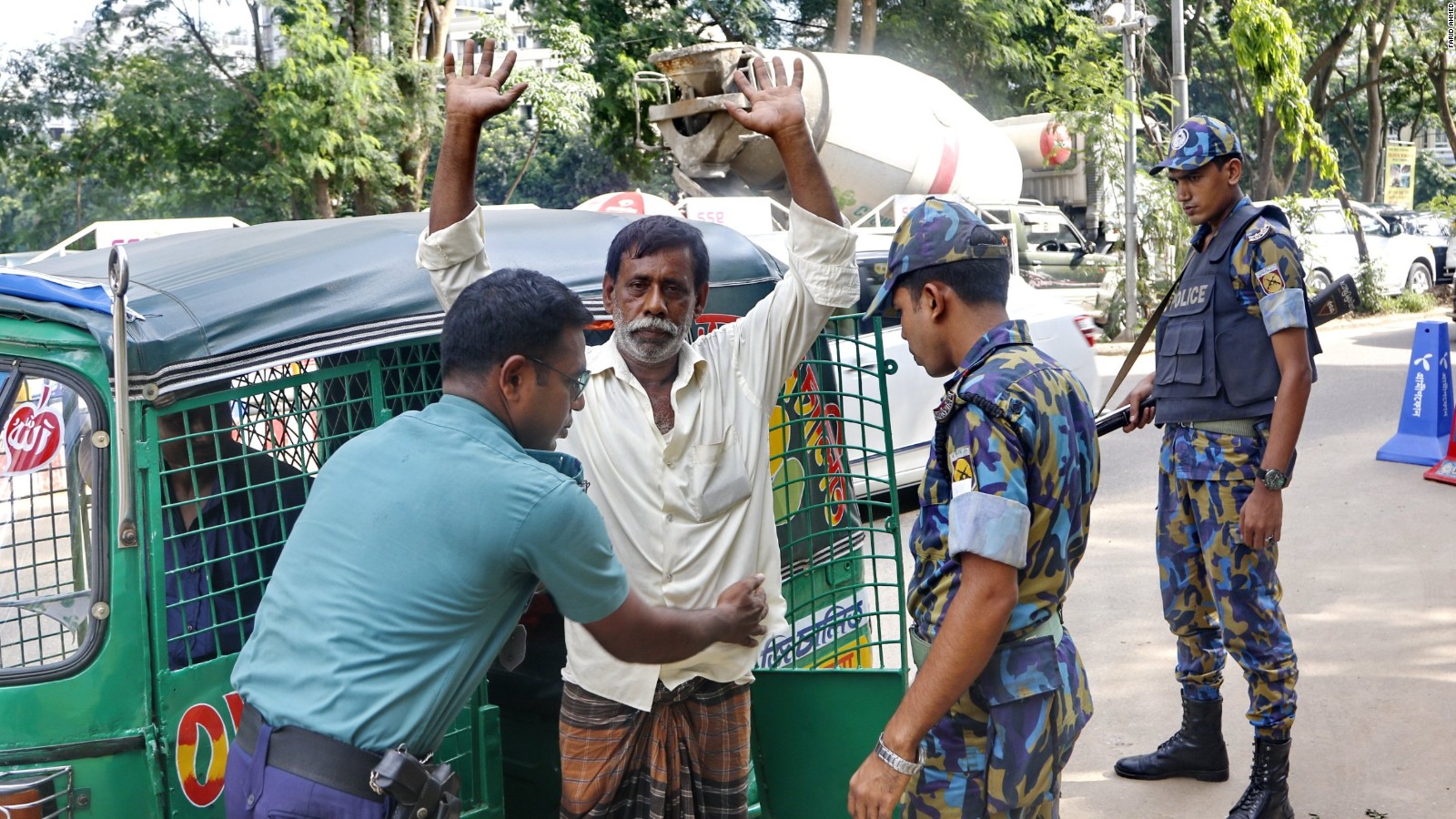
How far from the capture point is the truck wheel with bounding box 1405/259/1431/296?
1945cm

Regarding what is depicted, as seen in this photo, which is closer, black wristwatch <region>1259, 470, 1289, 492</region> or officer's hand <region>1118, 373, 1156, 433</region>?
black wristwatch <region>1259, 470, 1289, 492</region>

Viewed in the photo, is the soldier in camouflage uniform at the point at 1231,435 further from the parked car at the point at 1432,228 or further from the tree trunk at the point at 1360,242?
the parked car at the point at 1432,228

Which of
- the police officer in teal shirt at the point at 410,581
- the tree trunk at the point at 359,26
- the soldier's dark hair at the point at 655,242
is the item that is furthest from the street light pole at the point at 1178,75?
the police officer in teal shirt at the point at 410,581

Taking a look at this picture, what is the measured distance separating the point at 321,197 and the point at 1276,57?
12357mm

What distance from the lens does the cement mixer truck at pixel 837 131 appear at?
43.3 feet

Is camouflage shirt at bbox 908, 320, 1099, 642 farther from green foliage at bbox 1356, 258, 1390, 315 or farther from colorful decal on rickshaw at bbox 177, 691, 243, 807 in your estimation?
green foliage at bbox 1356, 258, 1390, 315

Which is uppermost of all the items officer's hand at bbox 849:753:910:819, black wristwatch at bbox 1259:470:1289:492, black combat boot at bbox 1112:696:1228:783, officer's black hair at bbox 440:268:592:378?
officer's black hair at bbox 440:268:592:378

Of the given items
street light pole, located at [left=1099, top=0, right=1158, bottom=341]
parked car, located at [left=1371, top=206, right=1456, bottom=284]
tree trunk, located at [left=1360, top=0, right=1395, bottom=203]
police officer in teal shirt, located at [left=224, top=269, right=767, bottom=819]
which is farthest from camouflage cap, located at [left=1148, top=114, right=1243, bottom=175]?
tree trunk, located at [left=1360, top=0, right=1395, bottom=203]

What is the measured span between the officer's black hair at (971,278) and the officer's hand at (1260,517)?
163 cm

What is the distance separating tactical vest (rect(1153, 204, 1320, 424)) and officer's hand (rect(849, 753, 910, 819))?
6.74 ft

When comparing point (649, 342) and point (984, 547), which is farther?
point (649, 342)

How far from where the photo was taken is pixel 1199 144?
3729 mm

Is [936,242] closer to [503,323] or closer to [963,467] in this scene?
[963,467]

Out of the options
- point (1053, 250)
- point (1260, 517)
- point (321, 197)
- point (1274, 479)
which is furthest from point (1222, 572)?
point (1053, 250)
